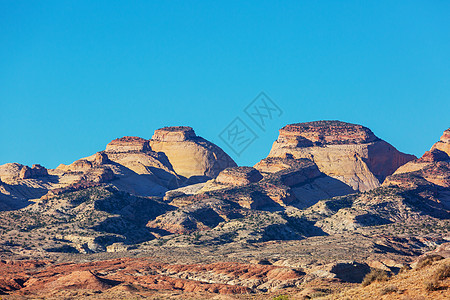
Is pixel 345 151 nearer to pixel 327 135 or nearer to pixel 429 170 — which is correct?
pixel 327 135

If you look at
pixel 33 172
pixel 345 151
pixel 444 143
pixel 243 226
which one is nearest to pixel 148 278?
→ pixel 243 226

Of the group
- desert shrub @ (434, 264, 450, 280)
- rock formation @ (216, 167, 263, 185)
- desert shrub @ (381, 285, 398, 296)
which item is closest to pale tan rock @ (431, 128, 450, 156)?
rock formation @ (216, 167, 263, 185)

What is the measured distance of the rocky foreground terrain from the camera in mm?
73875

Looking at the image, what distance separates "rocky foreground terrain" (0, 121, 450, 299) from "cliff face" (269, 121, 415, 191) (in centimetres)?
33

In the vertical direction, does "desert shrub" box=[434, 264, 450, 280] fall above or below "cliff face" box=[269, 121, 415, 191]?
below

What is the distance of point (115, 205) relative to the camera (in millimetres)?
133250

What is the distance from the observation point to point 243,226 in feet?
388

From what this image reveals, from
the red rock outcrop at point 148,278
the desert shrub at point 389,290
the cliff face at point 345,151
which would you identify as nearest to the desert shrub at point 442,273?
the desert shrub at point 389,290

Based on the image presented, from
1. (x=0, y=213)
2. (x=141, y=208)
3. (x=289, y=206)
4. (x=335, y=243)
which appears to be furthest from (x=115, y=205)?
(x=335, y=243)

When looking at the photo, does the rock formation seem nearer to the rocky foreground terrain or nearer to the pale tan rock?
the rocky foreground terrain

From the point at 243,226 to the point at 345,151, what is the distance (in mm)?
70270

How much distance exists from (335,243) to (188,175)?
96.4 meters

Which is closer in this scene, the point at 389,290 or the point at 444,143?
the point at 389,290

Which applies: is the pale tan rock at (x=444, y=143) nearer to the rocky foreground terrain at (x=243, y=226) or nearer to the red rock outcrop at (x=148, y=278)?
the rocky foreground terrain at (x=243, y=226)
